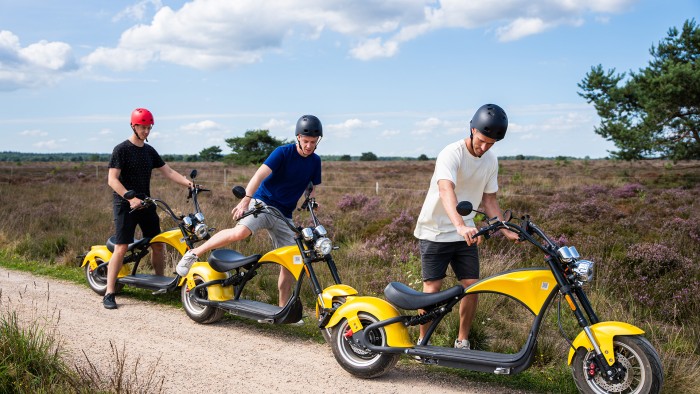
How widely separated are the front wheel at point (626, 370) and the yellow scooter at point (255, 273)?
2.16m

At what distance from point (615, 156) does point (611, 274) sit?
1723cm

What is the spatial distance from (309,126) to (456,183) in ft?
6.00

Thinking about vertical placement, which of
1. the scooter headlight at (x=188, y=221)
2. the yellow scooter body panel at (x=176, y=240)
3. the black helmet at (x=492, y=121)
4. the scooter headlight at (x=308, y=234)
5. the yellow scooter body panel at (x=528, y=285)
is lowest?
the yellow scooter body panel at (x=176, y=240)

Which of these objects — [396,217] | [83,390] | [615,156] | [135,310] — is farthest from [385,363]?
[615,156]

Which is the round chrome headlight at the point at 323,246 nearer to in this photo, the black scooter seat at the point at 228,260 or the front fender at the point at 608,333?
the black scooter seat at the point at 228,260

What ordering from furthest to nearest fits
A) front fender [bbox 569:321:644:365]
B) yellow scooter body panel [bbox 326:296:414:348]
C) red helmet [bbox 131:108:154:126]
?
red helmet [bbox 131:108:154:126] → yellow scooter body panel [bbox 326:296:414:348] → front fender [bbox 569:321:644:365]

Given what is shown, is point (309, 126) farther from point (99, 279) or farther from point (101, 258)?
point (99, 279)

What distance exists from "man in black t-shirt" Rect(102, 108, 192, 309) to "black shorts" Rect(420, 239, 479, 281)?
12.2 feet

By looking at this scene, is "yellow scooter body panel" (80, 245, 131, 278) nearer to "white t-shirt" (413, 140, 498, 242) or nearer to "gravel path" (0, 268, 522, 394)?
"gravel path" (0, 268, 522, 394)

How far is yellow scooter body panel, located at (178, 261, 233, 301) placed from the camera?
653 centimetres

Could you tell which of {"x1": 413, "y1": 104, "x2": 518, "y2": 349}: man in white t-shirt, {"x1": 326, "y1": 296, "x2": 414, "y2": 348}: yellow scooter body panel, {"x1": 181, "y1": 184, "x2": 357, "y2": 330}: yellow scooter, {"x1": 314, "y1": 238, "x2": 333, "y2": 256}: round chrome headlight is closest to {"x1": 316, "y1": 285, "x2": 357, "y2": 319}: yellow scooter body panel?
{"x1": 181, "y1": 184, "x2": 357, "y2": 330}: yellow scooter

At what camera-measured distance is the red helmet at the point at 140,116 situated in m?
7.23

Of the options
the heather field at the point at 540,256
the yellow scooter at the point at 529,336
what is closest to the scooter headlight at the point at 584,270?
the yellow scooter at the point at 529,336

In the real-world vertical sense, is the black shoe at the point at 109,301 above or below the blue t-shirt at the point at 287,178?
below
